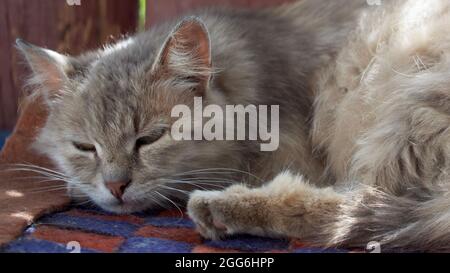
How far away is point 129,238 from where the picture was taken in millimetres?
1516

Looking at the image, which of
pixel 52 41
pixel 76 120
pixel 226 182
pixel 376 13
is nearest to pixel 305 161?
pixel 226 182

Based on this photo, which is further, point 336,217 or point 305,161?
point 305,161

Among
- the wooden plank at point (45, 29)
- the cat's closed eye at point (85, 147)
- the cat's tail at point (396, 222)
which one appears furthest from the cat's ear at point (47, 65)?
the cat's tail at point (396, 222)

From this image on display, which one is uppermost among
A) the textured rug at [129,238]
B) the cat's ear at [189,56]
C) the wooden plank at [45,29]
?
the wooden plank at [45,29]

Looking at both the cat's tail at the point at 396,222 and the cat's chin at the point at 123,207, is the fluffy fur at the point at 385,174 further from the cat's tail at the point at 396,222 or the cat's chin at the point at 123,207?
the cat's chin at the point at 123,207

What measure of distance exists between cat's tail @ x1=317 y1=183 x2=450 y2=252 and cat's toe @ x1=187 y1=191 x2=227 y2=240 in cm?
26

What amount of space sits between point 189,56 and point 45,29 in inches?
53.1

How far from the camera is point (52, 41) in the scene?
9.39 feet

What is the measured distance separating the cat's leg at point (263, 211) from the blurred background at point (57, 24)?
4.57 feet

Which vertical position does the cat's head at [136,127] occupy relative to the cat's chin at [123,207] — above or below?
above

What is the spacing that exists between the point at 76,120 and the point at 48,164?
19.1 inches

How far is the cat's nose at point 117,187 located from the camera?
167 centimetres

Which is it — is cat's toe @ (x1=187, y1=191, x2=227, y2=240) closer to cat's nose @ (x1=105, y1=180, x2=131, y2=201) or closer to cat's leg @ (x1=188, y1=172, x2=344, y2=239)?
cat's leg @ (x1=188, y1=172, x2=344, y2=239)

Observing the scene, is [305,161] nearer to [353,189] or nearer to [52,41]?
[353,189]
